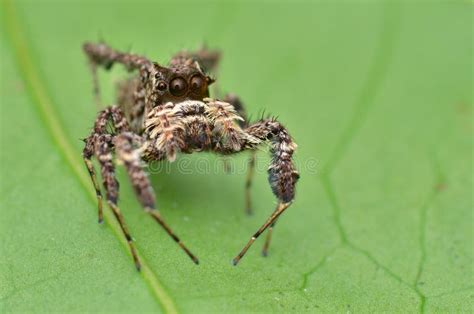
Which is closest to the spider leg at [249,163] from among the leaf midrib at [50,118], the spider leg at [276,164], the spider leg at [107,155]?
the spider leg at [276,164]

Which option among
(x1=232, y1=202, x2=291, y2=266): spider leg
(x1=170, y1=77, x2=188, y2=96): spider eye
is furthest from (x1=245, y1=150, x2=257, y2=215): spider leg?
(x1=170, y1=77, x2=188, y2=96): spider eye

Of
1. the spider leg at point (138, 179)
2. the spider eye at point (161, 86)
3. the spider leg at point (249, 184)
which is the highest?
the spider eye at point (161, 86)

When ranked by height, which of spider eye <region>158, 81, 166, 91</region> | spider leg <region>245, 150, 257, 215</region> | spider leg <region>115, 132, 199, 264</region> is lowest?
spider leg <region>245, 150, 257, 215</region>

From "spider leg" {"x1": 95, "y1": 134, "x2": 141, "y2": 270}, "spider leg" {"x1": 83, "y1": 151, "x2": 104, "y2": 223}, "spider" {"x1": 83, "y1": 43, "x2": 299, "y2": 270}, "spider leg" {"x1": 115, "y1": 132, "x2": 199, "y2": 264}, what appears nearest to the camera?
"spider leg" {"x1": 115, "y1": 132, "x2": 199, "y2": 264}

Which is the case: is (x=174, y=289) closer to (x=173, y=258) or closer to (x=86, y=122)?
(x=173, y=258)

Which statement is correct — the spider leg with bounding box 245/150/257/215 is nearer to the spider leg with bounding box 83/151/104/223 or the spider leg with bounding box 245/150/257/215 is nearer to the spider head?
the spider head

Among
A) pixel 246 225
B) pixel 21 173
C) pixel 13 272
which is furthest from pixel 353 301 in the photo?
pixel 21 173

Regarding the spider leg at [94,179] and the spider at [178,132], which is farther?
the spider leg at [94,179]

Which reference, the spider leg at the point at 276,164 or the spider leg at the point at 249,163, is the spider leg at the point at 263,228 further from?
the spider leg at the point at 249,163
